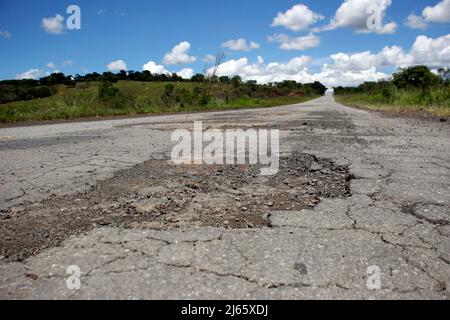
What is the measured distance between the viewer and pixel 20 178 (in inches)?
158

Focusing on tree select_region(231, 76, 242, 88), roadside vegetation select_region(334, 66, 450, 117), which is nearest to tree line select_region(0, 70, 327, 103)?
tree select_region(231, 76, 242, 88)

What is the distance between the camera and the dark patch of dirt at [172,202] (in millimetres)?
2506

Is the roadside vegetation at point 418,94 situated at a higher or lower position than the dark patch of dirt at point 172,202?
higher

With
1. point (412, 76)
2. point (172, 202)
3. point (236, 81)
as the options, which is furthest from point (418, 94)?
point (236, 81)

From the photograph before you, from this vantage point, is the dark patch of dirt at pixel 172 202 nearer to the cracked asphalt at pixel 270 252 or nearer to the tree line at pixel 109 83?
the cracked asphalt at pixel 270 252

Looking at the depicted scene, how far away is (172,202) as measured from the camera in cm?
305

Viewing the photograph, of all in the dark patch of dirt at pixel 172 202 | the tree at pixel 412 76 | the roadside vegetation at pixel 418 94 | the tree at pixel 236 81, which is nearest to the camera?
the dark patch of dirt at pixel 172 202

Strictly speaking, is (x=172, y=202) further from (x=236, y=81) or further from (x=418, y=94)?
(x=236, y=81)

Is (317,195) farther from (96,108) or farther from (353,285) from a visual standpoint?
(96,108)

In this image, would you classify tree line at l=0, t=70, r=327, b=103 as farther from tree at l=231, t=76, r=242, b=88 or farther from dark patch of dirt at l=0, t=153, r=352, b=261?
dark patch of dirt at l=0, t=153, r=352, b=261

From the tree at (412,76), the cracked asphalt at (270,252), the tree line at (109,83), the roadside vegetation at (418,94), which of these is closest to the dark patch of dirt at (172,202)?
the cracked asphalt at (270,252)

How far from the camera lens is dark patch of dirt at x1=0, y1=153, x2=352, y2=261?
251 centimetres

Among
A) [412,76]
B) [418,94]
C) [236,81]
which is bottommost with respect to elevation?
[418,94]

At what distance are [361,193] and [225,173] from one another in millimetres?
1540
